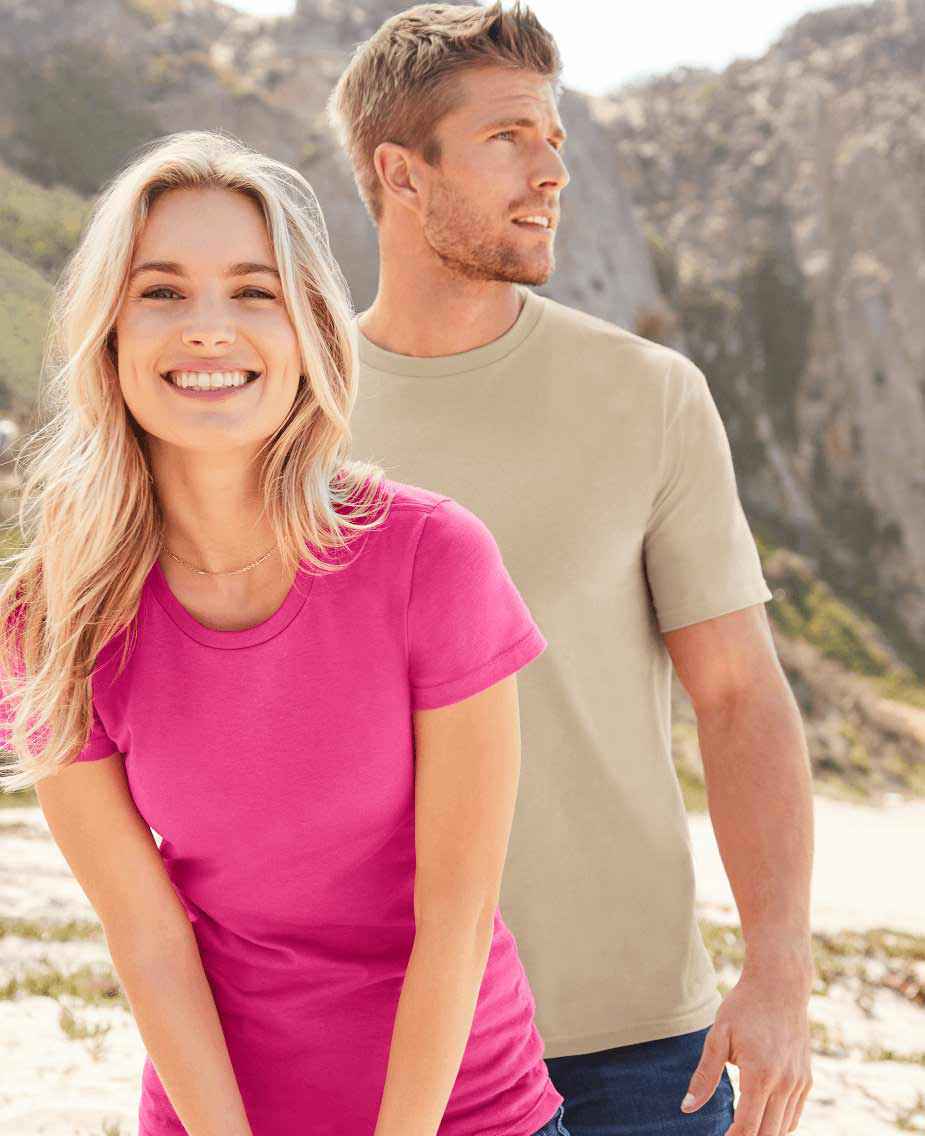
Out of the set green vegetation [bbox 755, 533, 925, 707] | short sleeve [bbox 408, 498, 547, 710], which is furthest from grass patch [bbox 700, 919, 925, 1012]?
green vegetation [bbox 755, 533, 925, 707]

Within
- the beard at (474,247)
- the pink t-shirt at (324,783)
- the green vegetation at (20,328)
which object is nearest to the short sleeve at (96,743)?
the pink t-shirt at (324,783)

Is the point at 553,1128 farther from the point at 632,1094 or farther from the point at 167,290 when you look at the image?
the point at 167,290

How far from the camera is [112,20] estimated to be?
26.0 meters

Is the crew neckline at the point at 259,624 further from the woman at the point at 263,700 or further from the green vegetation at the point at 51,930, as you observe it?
the green vegetation at the point at 51,930

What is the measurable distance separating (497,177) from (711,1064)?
5.62 ft

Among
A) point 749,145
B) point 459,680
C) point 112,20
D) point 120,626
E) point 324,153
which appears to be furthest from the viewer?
point 749,145

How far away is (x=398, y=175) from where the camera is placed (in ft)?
9.27

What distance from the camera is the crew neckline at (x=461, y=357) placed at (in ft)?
8.25

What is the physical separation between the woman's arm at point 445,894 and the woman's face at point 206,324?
0.47 meters

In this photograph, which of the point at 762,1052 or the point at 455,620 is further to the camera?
the point at 762,1052

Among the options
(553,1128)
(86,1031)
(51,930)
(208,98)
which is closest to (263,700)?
(553,1128)

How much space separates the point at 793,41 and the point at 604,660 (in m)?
36.6

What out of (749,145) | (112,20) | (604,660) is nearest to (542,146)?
(604,660)

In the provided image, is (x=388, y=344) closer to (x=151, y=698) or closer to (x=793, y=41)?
(x=151, y=698)
